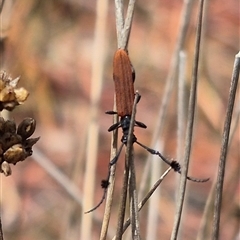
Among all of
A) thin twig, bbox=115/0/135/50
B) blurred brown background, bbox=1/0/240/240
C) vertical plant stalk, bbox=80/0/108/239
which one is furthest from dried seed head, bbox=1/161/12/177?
blurred brown background, bbox=1/0/240/240

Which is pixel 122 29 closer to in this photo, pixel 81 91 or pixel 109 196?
pixel 109 196

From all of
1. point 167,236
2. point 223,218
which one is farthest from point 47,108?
A: point 223,218

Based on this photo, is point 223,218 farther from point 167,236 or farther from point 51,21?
point 51,21

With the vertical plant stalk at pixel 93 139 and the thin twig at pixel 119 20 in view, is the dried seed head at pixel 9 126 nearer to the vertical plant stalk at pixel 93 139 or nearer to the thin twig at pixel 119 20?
the thin twig at pixel 119 20

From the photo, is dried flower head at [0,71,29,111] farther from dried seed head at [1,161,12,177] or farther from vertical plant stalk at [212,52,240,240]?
vertical plant stalk at [212,52,240,240]

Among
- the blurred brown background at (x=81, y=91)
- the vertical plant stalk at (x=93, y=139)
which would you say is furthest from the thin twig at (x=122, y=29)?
the blurred brown background at (x=81, y=91)

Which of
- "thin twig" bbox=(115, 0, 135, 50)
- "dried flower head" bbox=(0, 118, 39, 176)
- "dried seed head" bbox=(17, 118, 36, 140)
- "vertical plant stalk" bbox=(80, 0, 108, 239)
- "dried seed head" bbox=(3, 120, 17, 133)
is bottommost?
"dried flower head" bbox=(0, 118, 39, 176)

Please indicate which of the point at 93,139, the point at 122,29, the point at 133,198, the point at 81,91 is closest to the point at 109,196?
the point at 133,198
